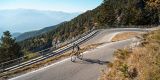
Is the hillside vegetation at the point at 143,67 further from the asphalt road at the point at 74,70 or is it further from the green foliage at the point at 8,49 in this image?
the green foliage at the point at 8,49

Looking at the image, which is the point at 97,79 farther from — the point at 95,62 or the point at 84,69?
the point at 95,62

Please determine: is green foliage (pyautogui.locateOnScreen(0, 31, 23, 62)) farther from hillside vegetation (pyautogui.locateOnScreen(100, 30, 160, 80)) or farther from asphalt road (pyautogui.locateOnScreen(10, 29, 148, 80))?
hillside vegetation (pyautogui.locateOnScreen(100, 30, 160, 80))

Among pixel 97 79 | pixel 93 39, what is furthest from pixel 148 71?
pixel 93 39

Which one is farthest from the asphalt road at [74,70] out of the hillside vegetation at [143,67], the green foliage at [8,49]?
the green foliage at [8,49]

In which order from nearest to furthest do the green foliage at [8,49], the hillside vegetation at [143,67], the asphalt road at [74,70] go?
the hillside vegetation at [143,67] < the asphalt road at [74,70] < the green foliage at [8,49]

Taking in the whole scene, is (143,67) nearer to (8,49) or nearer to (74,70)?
(74,70)

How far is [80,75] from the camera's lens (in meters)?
20.0

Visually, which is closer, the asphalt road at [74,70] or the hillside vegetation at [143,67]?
the hillside vegetation at [143,67]

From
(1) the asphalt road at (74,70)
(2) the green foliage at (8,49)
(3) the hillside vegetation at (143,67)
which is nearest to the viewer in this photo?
(3) the hillside vegetation at (143,67)

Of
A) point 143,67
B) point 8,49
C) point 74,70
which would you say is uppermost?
point 143,67

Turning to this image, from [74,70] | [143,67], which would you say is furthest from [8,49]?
[143,67]

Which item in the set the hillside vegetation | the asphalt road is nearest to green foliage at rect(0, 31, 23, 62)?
the asphalt road

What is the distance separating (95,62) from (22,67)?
5.92m

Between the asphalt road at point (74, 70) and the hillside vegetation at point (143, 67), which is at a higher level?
the hillside vegetation at point (143, 67)
